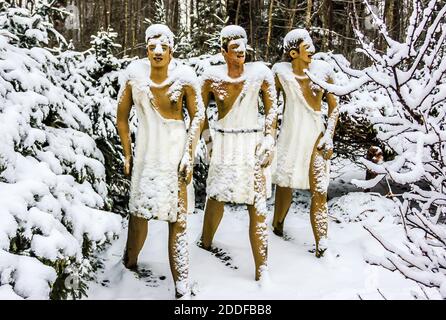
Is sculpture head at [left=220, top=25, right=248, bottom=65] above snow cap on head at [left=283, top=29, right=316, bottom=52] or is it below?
below

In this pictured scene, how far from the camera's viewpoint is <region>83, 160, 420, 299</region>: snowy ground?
135 inches

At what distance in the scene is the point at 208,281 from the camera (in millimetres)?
3590

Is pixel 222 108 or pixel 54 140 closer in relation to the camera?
pixel 54 140

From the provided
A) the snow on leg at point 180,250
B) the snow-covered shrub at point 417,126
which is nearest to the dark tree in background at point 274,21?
the snow on leg at point 180,250

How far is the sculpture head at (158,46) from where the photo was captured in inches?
132

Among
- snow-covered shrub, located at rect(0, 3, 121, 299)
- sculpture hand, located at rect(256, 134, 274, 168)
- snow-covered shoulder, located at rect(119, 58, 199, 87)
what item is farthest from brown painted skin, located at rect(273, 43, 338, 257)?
snow-covered shrub, located at rect(0, 3, 121, 299)

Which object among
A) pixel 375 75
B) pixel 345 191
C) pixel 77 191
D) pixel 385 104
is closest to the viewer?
pixel 375 75

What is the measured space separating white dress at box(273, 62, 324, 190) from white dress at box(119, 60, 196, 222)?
4.12 feet

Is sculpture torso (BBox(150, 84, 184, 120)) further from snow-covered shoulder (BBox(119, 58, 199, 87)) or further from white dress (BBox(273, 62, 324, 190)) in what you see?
white dress (BBox(273, 62, 324, 190))

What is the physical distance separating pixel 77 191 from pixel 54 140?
16.5 inches
